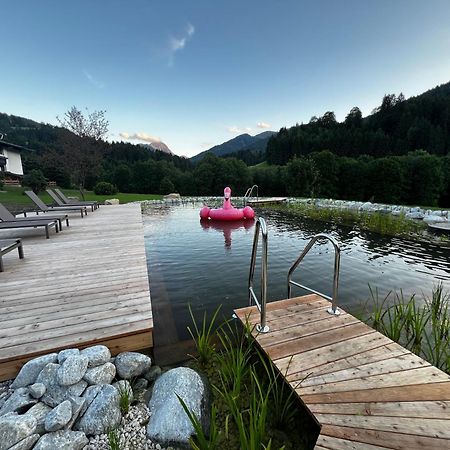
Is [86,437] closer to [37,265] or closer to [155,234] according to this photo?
[37,265]

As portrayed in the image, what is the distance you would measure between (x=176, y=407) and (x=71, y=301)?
184 cm

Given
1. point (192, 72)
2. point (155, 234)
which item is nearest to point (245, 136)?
point (192, 72)

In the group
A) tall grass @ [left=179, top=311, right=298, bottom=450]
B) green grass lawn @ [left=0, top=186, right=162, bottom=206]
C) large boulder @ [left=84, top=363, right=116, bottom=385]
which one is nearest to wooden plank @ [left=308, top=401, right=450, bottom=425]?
tall grass @ [left=179, top=311, right=298, bottom=450]

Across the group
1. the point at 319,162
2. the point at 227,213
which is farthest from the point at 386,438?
the point at 319,162

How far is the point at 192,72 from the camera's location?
1844 cm

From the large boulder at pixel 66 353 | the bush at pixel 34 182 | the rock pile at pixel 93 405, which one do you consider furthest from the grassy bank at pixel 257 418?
the bush at pixel 34 182

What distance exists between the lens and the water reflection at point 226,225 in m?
8.34

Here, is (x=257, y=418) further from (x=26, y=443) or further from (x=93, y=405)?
(x=26, y=443)

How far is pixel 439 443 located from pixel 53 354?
2581mm

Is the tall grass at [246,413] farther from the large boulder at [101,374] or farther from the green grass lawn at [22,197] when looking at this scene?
the green grass lawn at [22,197]

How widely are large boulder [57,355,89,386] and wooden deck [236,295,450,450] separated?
1413 millimetres

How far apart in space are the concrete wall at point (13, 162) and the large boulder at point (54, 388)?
3550cm

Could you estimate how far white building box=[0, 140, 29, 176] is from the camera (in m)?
26.1

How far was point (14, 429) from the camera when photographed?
4.44 ft
